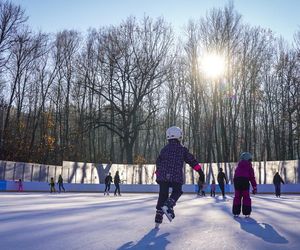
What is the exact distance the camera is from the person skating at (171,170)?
6630mm

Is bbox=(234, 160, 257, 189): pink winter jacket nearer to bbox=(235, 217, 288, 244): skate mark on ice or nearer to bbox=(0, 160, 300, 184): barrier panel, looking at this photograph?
bbox=(235, 217, 288, 244): skate mark on ice

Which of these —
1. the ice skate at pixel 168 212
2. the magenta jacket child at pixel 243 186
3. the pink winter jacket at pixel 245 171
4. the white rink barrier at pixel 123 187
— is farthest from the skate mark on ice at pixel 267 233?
the white rink barrier at pixel 123 187

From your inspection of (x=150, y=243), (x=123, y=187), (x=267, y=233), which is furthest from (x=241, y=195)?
(x=123, y=187)

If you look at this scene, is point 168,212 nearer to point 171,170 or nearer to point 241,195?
point 171,170

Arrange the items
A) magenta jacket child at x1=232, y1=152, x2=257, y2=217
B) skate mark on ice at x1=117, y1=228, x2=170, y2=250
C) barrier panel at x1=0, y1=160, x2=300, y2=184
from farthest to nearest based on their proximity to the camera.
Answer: barrier panel at x1=0, y1=160, x2=300, y2=184 < magenta jacket child at x1=232, y1=152, x2=257, y2=217 < skate mark on ice at x1=117, y1=228, x2=170, y2=250

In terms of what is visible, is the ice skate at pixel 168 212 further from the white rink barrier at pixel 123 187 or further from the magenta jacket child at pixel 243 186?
the white rink barrier at pixel 123 187

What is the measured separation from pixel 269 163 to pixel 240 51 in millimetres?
13897

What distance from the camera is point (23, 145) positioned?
46344 millimetres

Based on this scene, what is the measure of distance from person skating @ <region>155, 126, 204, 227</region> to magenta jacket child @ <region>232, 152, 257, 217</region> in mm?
2651

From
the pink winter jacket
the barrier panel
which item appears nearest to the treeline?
the barrier panel

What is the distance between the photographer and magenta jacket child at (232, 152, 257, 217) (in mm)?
9105

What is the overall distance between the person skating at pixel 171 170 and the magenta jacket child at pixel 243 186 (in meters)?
2.65

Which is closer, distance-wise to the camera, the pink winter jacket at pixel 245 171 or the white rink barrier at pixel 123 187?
the pink winter jacket at pixel 245 171

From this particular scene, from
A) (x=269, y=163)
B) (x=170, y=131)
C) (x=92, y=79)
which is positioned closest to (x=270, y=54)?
(x=269, y=163)
